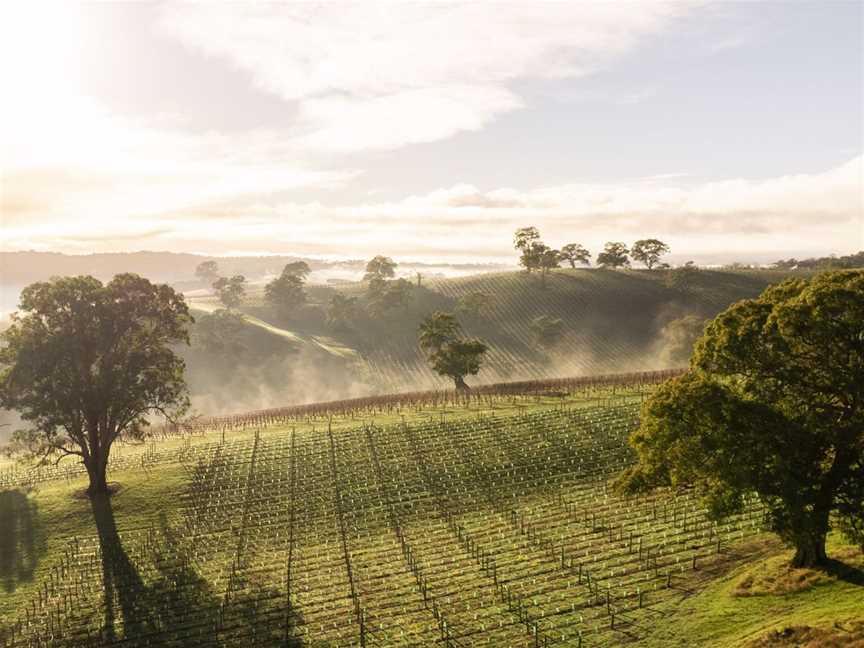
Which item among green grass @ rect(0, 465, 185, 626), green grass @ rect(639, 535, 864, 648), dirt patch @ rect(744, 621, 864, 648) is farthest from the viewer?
green grass @ rect(0, 465, 185, 626)

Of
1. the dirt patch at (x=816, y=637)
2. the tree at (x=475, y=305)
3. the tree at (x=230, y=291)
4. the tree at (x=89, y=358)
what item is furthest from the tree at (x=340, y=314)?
the dirt patch at (x=816, y=637)

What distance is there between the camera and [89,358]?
4984 cm

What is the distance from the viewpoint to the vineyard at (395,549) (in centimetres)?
2948

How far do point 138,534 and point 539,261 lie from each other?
452ft

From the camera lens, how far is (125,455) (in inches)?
2522

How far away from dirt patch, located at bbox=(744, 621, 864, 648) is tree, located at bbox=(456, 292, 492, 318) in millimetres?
146811

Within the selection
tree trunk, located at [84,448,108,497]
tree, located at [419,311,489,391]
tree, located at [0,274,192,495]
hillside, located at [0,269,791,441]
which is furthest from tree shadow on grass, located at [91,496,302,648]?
hillside, located at [0,269,791,441]

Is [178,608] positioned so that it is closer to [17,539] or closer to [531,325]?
[17,539]

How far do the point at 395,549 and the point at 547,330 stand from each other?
113 m

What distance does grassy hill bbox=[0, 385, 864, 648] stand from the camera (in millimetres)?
27469

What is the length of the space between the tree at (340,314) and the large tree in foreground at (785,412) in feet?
488

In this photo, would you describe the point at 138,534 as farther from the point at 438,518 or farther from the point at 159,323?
the point at 438,518

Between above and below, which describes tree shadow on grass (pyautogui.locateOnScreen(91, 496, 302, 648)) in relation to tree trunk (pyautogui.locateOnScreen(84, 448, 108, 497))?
below

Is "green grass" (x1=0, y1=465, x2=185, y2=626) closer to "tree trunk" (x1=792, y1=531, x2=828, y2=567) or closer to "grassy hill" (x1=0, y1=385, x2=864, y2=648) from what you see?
"grassy hill" (x1=0, y1=385, x2=864, y2=648)
